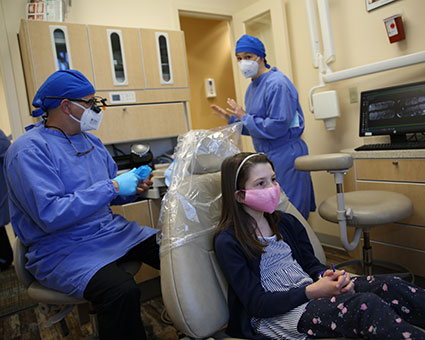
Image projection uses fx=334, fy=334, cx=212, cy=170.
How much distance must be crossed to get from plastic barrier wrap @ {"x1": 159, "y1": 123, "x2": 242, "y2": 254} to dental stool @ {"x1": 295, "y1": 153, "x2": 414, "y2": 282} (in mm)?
345

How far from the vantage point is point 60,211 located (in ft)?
3.76

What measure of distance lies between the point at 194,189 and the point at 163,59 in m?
1.78

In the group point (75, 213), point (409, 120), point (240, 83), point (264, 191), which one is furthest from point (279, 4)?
point (75, 213)

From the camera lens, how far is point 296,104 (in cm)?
201

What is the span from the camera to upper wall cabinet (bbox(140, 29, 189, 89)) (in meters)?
2.49

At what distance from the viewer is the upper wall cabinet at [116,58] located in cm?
229

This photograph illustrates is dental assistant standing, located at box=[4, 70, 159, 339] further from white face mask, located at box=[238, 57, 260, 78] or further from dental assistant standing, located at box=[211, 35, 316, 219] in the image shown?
white face mask, located at box=[238, 57, 260, 78]

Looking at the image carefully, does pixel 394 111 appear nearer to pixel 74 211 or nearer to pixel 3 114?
pixel 74 211

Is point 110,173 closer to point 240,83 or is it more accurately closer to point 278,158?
→ point 278,158

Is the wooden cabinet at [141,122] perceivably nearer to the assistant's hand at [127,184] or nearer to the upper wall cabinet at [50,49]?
the upper wall cabinet at [50,49]

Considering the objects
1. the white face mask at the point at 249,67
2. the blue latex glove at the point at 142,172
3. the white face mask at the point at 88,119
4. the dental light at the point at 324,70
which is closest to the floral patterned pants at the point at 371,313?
the blue latex glove at the point at 142,172

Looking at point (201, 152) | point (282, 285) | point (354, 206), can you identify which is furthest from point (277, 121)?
point (282, 285)

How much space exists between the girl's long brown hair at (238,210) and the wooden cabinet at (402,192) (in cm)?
115

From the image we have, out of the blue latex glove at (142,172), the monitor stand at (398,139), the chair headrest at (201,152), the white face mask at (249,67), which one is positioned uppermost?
the white face mask at (249,67)
